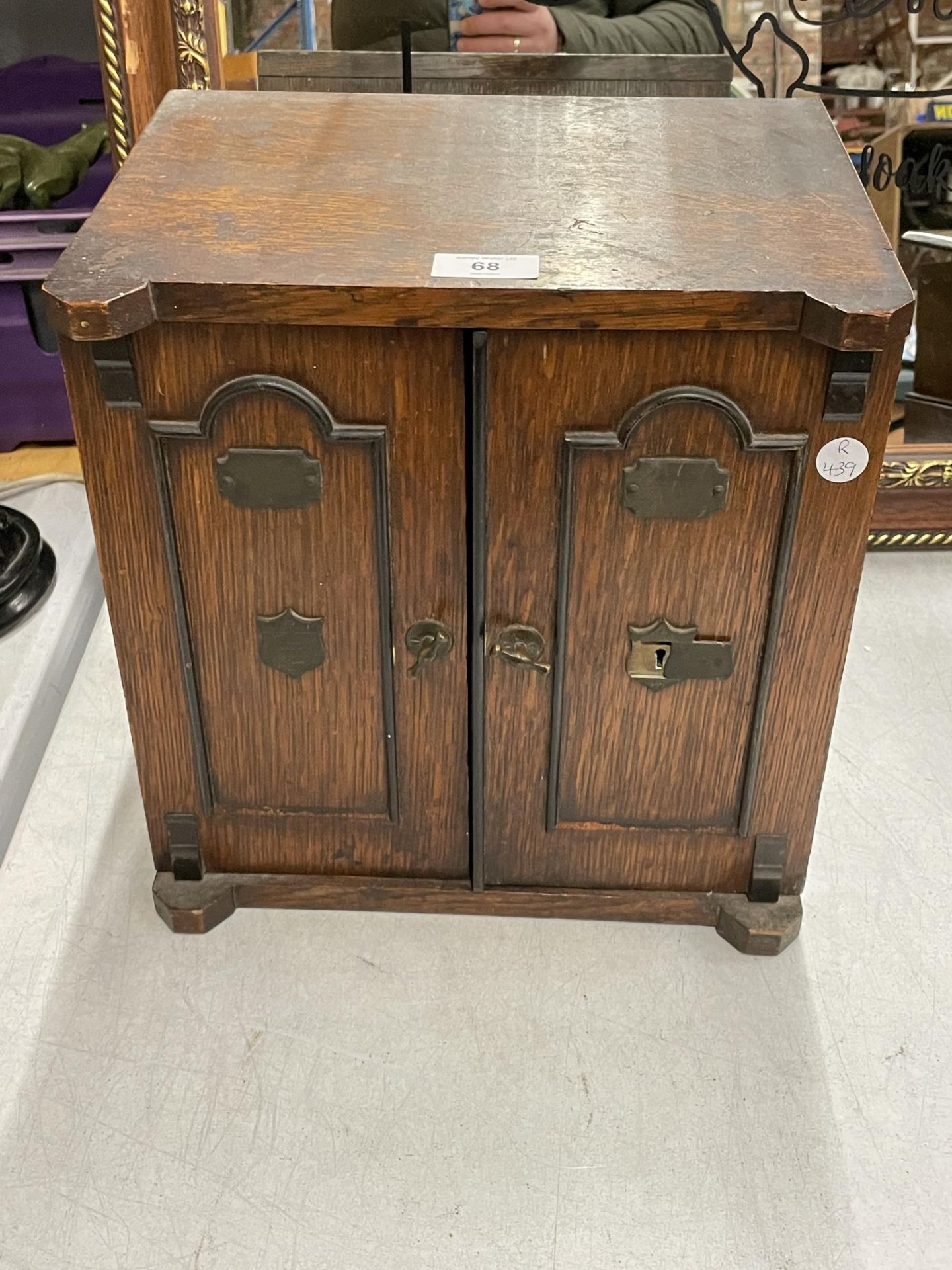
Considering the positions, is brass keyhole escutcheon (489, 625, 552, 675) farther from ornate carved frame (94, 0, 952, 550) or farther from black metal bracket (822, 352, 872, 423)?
ornate carved frame (94, 0, 952, 550)

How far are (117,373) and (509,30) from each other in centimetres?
99

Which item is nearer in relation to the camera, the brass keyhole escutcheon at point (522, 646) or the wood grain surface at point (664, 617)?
the wood grain surface at point (664, 617)

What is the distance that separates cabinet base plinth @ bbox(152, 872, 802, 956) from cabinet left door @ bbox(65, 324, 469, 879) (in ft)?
0.08

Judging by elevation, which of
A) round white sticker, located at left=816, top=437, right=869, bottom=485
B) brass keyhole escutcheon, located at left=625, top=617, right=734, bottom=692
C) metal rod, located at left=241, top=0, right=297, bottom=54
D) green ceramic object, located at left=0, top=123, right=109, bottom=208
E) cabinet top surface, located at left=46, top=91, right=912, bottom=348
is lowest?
brass keyhole escutcheon, located at left=625, top=617, right=734, bottom=692

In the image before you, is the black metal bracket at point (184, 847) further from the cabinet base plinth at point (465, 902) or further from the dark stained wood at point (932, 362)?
the dark stained wood at point (932, 362)

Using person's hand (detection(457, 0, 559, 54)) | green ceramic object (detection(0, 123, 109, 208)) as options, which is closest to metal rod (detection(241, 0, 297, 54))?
person's hand (detection(457, 0, 559, 54))

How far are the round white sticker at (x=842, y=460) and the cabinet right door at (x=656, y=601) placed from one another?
12 mm

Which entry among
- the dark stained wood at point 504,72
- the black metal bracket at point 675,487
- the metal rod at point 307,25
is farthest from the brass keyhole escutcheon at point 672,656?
the metal rod at point 307,25

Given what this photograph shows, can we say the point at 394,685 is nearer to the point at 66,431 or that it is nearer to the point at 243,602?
the point at 243,602

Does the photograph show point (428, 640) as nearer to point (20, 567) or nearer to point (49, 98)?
point (20, 567)

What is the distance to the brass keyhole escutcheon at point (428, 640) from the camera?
4.12 feet

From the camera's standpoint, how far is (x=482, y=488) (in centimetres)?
116

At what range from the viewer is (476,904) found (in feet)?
4.85

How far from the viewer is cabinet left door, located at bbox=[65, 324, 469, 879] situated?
1.10m
